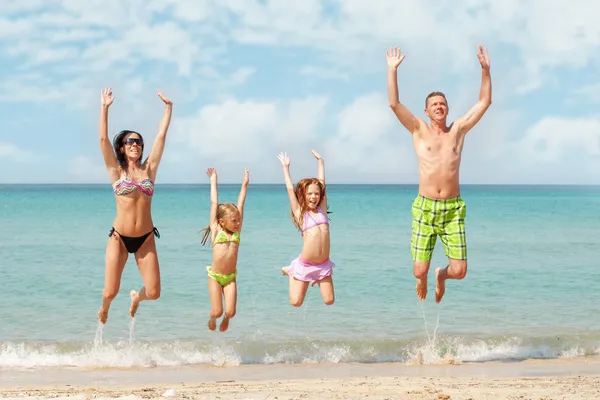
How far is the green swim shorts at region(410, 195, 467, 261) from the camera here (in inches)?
→ 381

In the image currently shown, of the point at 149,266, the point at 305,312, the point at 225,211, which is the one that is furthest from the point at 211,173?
the point at 305,312

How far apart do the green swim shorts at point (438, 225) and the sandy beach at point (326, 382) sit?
1587 mm

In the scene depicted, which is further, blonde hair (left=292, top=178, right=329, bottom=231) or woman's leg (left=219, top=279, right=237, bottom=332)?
woman's leg (left=219, top=279, right=237, bottom=332)

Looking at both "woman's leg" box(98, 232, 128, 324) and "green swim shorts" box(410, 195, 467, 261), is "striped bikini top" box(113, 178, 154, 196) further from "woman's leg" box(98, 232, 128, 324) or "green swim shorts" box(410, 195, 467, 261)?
"green swim shorts" box(410, 195, 467, 261)

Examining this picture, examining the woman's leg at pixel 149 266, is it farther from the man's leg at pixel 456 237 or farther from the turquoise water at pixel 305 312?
the turquoise water at pixel 305 312

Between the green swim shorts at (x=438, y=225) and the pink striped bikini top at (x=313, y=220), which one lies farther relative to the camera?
the pink striped bikini top at (x=313, y=220)

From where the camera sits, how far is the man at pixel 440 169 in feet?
31.3

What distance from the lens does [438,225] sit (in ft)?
32.0

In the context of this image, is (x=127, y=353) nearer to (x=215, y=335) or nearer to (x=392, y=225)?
(x=215, y=335)

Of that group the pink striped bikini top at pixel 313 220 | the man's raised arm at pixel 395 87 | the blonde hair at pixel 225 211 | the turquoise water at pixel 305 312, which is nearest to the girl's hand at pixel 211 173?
the blonde hair at pixel 225 211

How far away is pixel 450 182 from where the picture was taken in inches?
378

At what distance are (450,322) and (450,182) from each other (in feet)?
21.5

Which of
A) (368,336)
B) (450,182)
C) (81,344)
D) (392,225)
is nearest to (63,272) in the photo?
(81,344)

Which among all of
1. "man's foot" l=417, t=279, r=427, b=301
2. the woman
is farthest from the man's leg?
the woman
